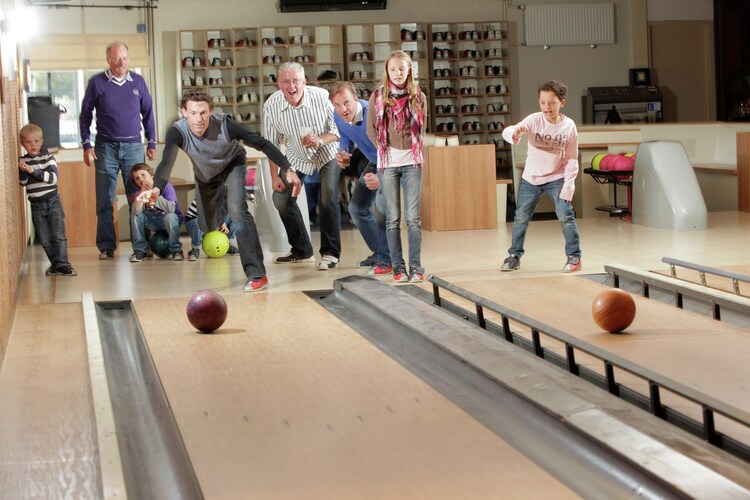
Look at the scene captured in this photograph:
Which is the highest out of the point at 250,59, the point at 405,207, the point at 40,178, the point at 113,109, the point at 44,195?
the point at 250,59

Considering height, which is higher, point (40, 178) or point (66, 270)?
point (40, 178)

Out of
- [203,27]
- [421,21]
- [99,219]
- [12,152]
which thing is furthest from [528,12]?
[12,152]

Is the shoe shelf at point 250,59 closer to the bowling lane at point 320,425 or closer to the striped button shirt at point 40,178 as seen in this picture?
the striped button shirt at point 40,178

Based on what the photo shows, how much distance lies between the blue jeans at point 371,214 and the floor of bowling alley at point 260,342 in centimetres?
27

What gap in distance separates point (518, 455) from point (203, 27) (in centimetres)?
1500

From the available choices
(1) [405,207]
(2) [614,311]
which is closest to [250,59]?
(1) [405,207]

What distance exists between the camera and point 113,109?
8.41m

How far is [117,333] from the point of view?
543 centimetres

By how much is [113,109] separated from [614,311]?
16.5 feet

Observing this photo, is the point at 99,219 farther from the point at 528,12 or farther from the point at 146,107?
the point at 528,12

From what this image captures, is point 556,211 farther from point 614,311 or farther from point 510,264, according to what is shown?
point 614,311

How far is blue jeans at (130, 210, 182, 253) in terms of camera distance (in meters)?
8.34

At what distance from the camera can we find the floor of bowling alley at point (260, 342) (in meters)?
2.96

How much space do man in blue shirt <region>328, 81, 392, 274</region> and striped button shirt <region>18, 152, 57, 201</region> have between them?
202 cm
